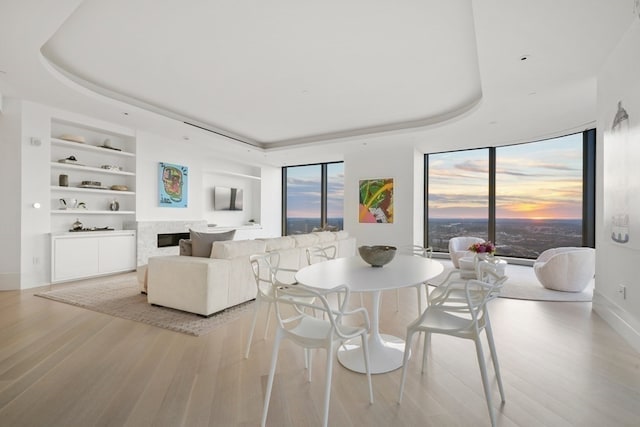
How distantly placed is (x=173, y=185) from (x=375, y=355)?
5.87 m

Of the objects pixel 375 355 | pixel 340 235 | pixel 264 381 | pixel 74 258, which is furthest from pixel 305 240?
pixel 74 258

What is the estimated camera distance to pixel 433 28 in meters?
3.02

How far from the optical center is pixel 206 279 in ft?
10.9

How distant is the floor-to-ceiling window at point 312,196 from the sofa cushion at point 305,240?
3726 mm

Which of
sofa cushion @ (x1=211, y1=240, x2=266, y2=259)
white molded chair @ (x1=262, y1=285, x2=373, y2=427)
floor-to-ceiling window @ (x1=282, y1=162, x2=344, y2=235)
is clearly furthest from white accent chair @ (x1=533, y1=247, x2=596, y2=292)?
floor-to-ceiling window @ (x1=282, y1=162, x2=344, y2=235)

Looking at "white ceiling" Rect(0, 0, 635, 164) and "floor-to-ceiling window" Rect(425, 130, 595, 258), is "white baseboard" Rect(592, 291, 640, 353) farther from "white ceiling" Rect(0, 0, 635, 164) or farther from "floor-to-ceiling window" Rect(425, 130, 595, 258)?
"floor-to-ceiling window" Rect(425, 130, 595, 258)

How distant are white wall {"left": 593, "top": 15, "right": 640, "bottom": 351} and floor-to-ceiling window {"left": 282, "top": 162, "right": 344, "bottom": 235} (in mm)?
6136

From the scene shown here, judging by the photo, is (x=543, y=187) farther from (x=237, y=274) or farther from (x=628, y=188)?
(x=237, y=274)

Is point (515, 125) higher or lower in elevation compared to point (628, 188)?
higher

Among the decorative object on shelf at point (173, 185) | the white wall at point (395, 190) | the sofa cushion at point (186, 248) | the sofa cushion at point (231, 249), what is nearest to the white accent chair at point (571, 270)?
the white wall at point (395, 190)

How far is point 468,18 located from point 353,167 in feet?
16.8

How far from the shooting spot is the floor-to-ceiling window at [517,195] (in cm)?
605

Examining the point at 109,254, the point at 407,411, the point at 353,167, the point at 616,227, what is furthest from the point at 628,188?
the point at 109,254

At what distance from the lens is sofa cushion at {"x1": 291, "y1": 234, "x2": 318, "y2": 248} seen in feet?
15.6
